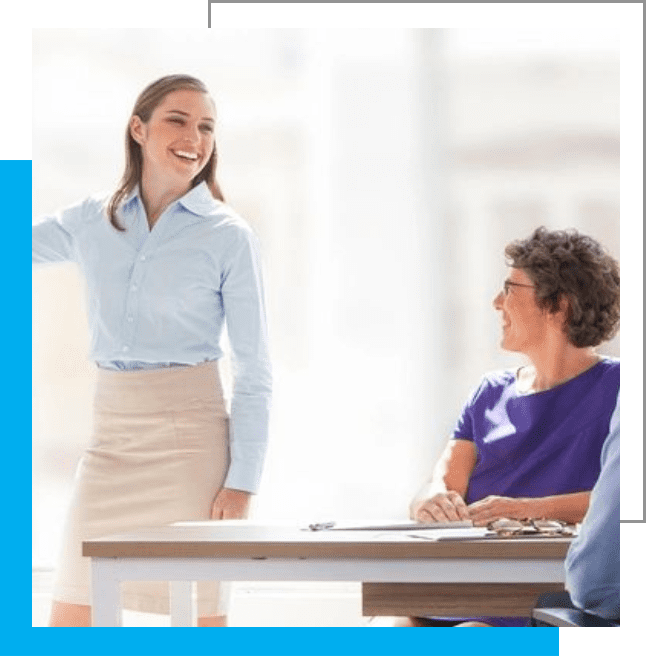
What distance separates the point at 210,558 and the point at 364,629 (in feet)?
1.54

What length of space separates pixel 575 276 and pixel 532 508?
0.58 meters

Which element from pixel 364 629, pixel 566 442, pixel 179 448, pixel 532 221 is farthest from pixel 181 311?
pixel 532 221

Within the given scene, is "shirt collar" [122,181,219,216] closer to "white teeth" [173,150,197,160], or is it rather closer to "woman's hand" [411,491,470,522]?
"white teeth" [173,150,197,160]

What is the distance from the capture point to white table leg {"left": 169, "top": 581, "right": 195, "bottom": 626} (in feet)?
9.43

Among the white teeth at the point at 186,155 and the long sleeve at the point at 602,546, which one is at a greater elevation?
the white teeth at the point at 186,155

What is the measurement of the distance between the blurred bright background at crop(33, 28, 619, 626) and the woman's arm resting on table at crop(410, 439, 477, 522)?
1.42 meters

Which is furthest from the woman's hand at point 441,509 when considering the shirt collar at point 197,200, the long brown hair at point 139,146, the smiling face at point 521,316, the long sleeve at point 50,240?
the long sleeve at point 50,240

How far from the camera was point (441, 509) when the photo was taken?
8.51ft

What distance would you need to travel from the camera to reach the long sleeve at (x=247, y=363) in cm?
302

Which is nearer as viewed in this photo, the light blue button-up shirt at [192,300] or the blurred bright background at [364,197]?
the light blue button-up shirt at [192,300]

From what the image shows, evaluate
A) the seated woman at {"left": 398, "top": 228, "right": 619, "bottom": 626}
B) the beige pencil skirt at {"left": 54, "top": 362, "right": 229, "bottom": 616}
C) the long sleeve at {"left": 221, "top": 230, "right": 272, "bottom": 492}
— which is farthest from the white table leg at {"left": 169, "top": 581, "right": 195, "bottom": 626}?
the seated woman at {"left": 398, "top": 228, "right": 619, "bottom": 626}

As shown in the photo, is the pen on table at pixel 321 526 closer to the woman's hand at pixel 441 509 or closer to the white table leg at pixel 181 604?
the woman's hand at pixel 441 509

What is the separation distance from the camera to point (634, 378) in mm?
2225

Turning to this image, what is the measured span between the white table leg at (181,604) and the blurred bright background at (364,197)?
1.46 m
